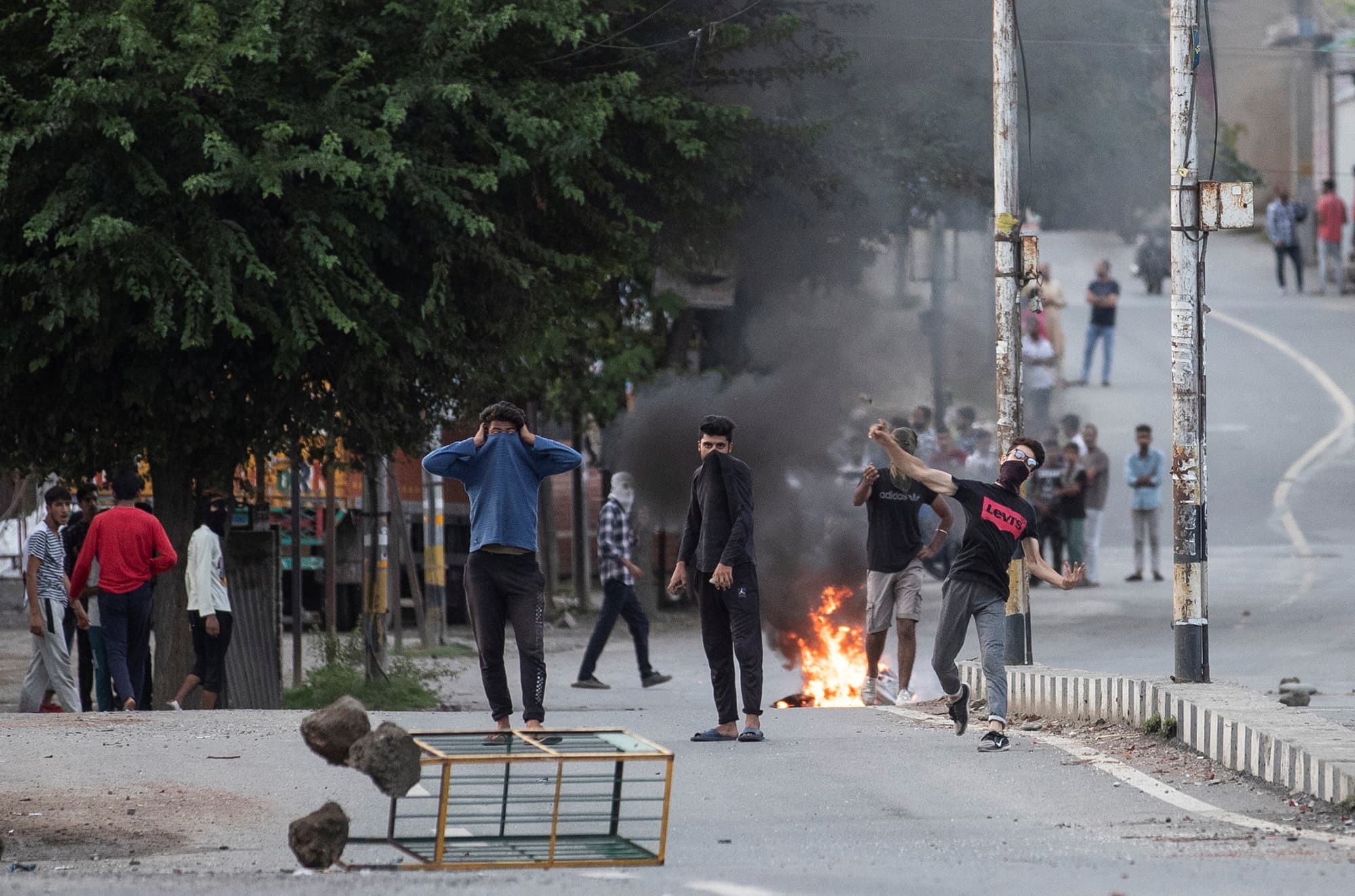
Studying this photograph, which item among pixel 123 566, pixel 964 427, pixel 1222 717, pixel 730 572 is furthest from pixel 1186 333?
pixel 964 427

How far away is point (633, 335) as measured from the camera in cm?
1992

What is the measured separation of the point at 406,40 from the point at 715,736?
5164mm

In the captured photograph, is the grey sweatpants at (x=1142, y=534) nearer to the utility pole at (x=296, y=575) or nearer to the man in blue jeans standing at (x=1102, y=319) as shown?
the man in blue jeans standing at (x=1102, y=319)

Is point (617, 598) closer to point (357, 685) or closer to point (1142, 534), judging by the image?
point (357, 685)

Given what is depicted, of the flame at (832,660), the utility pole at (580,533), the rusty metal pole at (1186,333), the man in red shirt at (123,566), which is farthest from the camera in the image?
the utility pole at (580,533)

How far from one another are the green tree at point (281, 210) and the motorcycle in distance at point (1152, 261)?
59.0 ft

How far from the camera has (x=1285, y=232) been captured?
31984mm

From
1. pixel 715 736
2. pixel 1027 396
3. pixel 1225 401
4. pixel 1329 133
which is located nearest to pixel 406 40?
pixel 715 736

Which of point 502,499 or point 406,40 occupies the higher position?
point 406,40

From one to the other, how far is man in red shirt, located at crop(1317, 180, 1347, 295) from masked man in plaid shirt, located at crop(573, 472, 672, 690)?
1967 centimetres

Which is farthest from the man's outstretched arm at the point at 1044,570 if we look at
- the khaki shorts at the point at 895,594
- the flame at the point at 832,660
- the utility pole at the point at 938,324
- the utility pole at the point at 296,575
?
the utility pole at the point at 938,324

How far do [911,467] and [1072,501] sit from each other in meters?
10.6

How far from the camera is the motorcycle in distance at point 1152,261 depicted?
30453mm

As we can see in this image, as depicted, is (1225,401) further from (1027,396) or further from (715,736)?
(715,736)
